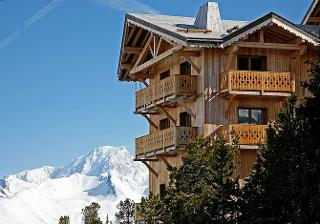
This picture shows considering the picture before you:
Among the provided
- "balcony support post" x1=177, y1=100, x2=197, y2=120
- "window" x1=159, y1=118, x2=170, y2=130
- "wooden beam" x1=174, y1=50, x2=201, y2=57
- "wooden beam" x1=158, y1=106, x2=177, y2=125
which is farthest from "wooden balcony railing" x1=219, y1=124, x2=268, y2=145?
"window" x1=159, y1=118, x2=170, y2=130

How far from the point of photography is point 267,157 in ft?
77.2

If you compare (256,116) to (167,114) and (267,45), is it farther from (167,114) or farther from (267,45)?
(167,114)

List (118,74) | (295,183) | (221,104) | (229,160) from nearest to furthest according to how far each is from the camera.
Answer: (295,183)
(229,160)
(221,104)
(118,74)

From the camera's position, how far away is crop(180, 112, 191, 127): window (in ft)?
133

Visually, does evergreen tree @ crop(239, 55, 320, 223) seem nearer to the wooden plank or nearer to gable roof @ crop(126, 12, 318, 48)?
gable roof @ crop(126, 12, 318, 48)

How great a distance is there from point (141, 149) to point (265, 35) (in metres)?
9.54

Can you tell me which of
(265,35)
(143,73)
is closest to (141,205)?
(265,35)

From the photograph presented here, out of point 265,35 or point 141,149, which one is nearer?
point 265,35

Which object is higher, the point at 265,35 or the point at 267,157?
the point at 265,35

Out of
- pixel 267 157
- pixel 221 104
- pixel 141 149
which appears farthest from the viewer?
pixel 141 149

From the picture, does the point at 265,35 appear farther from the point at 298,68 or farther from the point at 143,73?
the point at 143,73

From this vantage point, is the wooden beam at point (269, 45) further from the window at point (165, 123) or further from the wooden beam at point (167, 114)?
the window at point (165, 123)

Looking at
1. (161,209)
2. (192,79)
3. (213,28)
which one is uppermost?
(213,28)

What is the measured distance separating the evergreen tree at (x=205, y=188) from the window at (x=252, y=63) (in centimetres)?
1073
